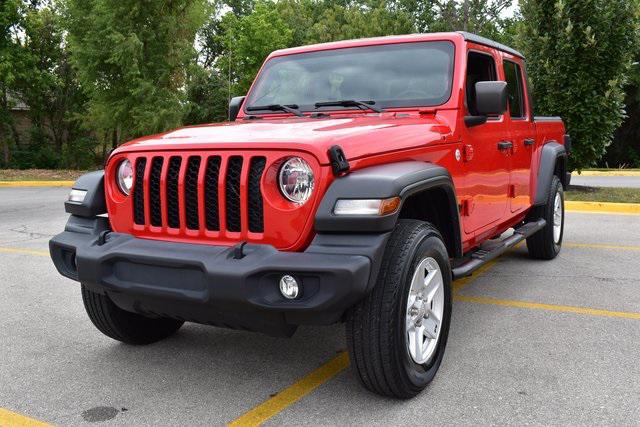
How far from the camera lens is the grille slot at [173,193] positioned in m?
3.11

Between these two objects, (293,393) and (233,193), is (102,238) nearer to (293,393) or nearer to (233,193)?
(233,193)

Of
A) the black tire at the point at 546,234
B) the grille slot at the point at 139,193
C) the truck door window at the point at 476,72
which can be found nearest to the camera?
the grille slot at the point at 139,193

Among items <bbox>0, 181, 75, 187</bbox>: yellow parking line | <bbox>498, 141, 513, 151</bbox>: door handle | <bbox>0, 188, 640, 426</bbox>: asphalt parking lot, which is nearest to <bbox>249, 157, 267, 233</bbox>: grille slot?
<bbox>0, 188, 640, 426</bbox>: asphalt parking lot

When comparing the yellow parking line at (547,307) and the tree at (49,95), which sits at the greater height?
the tree at (49,95)

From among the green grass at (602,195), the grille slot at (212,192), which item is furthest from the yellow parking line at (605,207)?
the grille slot at (212,192)

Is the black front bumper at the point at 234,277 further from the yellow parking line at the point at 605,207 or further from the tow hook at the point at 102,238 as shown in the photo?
the yellow parking line at the point at 605,207

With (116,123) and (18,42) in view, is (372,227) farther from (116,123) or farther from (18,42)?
(18,42)

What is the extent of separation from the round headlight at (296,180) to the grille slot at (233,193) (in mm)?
221

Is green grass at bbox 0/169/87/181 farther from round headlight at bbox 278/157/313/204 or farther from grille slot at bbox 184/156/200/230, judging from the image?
round headlight at bbox 278/157/313/204

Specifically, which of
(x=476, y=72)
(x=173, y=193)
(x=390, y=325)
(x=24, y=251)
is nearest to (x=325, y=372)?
(x=390, y=325)

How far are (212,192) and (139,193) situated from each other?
19.5 inches

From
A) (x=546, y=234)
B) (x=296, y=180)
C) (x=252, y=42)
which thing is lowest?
(x=546, y=234)

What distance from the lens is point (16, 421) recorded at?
292cm

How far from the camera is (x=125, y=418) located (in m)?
2.94
